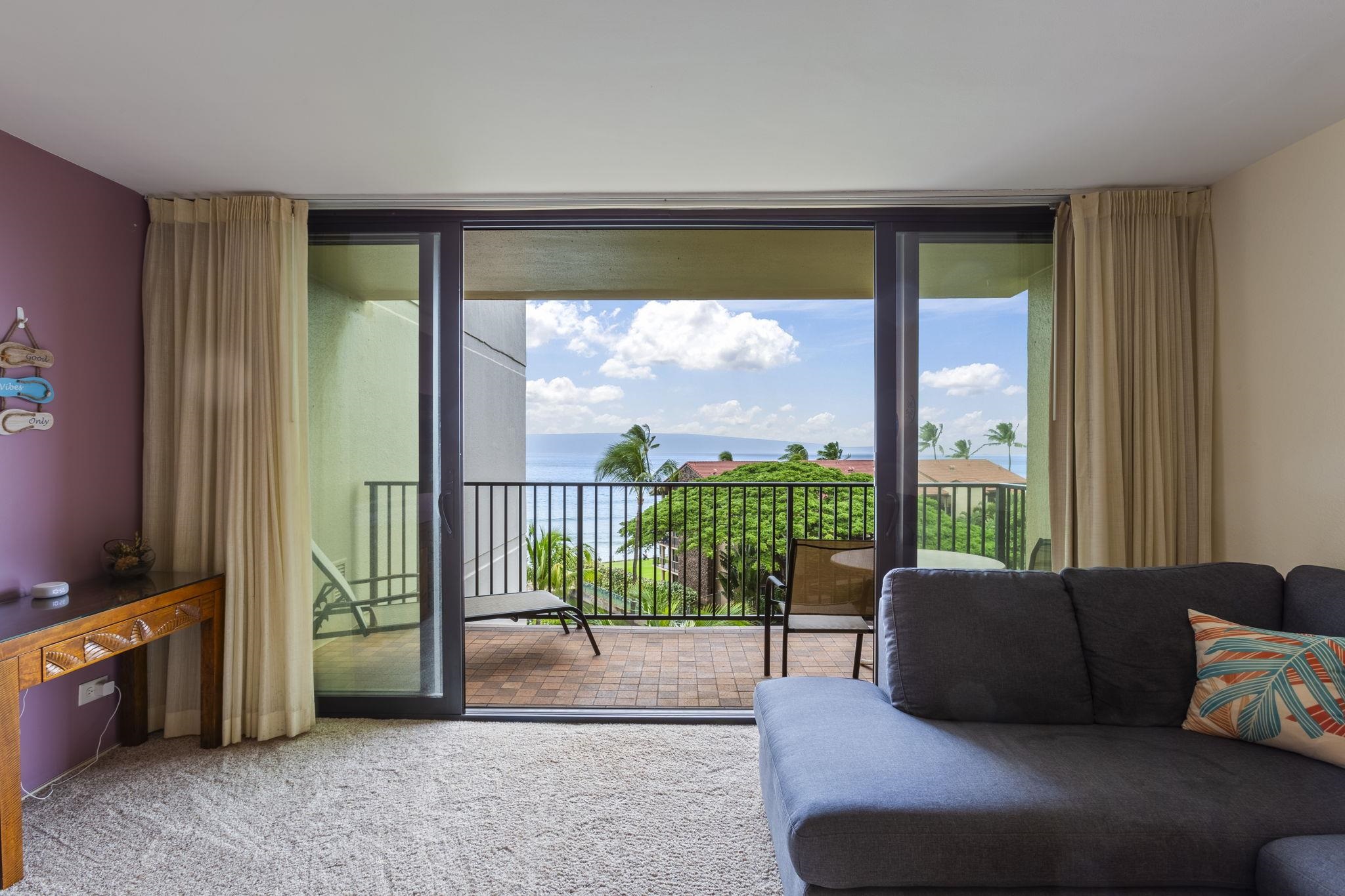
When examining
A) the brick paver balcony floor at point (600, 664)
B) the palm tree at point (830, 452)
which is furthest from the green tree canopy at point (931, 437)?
the palm tree at point (830, 452)

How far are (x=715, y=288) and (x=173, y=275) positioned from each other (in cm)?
296

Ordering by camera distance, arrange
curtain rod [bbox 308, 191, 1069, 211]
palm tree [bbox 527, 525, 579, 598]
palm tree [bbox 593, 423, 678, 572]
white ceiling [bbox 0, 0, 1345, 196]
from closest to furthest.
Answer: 1. white ceiling [bbox 0, 0, 1345, 196]
2. curtain rod [bbox 308, 191, 1069, 211]
3. palm tree [bbox 527, 525, 579, 598]
4. palm tree [bbox 593, 423, 678, 572]

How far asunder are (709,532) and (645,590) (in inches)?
40.7

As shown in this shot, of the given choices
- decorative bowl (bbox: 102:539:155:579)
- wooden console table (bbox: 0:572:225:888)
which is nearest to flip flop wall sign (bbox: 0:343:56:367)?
decorative bowl (bbox: 102:539:155:579)

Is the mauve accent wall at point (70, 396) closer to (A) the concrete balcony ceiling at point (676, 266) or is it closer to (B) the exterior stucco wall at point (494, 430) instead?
(A) the concrete balcony ceiling at point (676, 266)

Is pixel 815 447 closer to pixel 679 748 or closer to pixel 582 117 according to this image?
pixel 679 748

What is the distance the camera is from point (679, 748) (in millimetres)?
2809

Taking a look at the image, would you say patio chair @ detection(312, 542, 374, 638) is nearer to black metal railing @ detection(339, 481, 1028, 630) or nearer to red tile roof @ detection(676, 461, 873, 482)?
black metal railing @ detection(339, 481, 1028, 630)

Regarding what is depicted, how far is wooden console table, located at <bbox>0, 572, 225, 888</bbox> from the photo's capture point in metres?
1.94

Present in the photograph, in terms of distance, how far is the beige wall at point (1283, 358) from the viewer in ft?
7.50

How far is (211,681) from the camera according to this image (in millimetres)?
2762

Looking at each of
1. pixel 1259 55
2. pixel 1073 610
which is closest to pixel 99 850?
pixel 1073 610

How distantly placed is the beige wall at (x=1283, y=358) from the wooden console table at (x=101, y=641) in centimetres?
408

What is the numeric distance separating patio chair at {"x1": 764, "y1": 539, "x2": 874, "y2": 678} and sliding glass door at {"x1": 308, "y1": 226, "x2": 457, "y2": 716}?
167 cm
